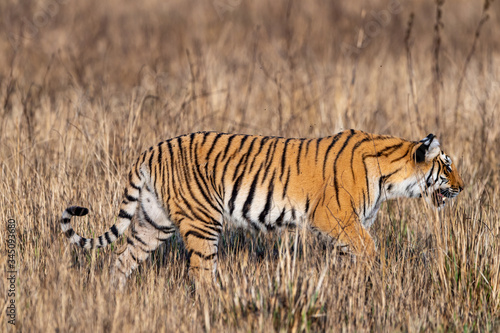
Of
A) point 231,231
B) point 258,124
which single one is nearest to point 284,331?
point 231,231

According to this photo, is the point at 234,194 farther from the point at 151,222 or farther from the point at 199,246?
the point at 151,222

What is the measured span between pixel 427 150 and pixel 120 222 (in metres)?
1.96

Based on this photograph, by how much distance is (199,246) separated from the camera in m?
3.92

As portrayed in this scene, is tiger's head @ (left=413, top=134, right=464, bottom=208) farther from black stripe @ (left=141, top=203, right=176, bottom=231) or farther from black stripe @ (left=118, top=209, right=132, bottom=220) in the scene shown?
black stripe @ (left=118, top=209, right=132, bottom=220)

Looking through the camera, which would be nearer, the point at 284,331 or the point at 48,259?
the point at 284,331

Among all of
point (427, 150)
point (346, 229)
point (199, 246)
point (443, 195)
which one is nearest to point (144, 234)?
point (199, 246)

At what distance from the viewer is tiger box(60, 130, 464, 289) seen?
396 cm

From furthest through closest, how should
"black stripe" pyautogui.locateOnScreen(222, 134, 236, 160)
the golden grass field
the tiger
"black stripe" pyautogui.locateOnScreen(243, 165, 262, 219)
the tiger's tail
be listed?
"black stripe" pyautogui.locateOnScreen(222, 134, 236, 160) < "black stripe" pyautogui.locateOnScreen(243, 165, 262, 219) < the tiger < the tiger's tail < the golden grass field

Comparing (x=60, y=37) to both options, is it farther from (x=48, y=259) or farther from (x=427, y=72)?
(x=48, y=259)

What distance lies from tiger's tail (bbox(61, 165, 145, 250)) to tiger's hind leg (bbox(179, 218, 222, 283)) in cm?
35

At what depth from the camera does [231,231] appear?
4.86m

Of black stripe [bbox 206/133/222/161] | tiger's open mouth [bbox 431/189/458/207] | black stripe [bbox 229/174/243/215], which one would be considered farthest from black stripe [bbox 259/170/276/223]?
tiger's open mouth [bbox 431/189/458/207]

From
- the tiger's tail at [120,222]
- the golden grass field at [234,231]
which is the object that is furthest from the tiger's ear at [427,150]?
the tiger's tail at [120,222]

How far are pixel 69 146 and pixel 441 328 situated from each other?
11.3 feet
